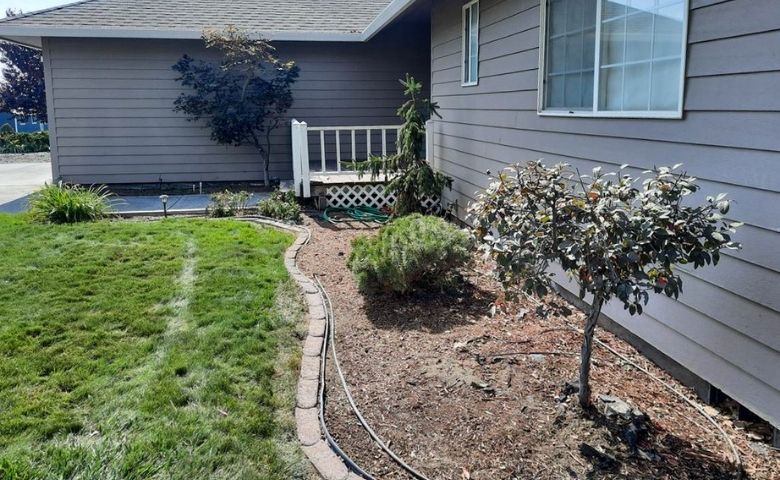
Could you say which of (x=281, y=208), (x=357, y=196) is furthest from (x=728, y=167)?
(x=357, y=196)

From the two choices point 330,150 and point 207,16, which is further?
point 330,150

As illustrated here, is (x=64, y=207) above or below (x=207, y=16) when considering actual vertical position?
below

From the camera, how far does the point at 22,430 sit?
272 centimetres

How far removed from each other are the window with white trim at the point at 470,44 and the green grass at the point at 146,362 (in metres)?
3.06

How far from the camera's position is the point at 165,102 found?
1100 centimetres

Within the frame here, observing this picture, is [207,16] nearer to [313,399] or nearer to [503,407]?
[313,399]

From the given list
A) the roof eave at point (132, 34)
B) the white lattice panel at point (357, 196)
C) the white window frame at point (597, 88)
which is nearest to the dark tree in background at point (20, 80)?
the roof eave at point (132, 34)

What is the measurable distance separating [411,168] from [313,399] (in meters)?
4.95

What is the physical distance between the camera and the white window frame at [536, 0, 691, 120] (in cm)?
312

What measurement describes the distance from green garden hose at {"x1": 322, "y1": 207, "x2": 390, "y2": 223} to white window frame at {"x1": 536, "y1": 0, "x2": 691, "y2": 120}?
3.46 m

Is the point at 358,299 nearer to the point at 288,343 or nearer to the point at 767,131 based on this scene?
the point at 288,343

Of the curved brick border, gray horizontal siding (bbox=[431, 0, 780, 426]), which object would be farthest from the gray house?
the curved brick border

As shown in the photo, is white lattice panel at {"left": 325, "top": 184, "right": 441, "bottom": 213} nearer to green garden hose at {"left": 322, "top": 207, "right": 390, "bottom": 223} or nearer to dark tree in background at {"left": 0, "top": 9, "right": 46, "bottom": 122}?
green garden hose at {"left": 322, "top": 207, "right": 390, "bottom": 223}

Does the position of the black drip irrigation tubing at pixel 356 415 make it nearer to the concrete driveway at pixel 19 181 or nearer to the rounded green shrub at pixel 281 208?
the rounded green shrub at pixel 281 208
